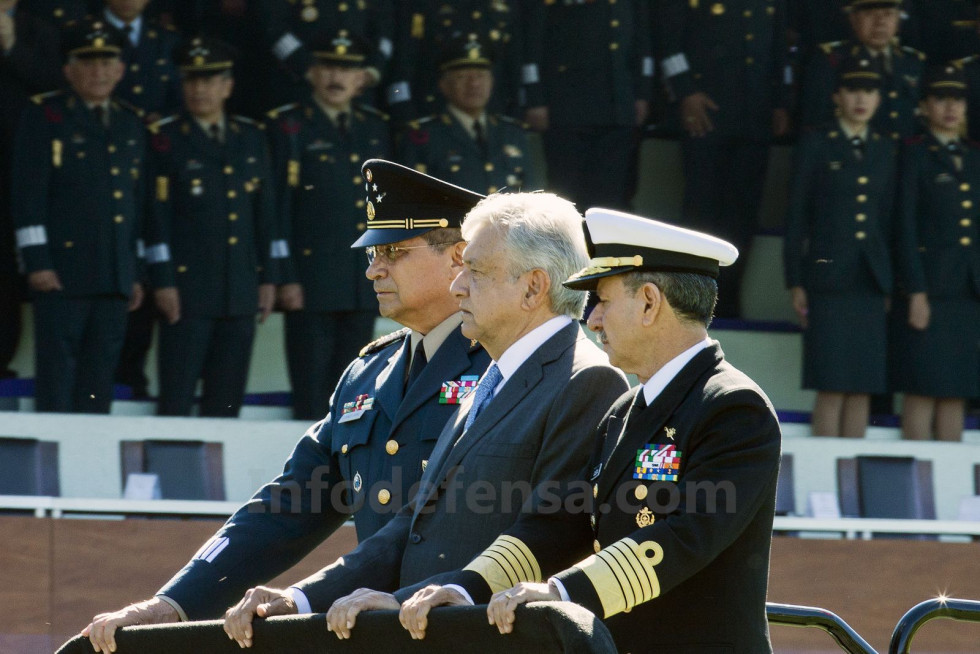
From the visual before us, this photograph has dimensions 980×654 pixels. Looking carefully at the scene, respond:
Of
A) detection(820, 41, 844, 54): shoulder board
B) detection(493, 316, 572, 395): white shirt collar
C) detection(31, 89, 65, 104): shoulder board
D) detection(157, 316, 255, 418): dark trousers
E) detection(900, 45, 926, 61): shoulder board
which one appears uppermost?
detection(820, 41, 844, 54): shoulder board

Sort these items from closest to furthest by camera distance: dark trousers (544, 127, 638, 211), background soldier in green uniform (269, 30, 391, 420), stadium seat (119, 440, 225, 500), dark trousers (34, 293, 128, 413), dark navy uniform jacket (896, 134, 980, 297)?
stadium seat (119, 440, 225, 500)
dark trousers (34, 293, 128, 413)
background soldier in green uniform (269, 30, 391, 420)
dark navy uniform jacket (896, 134, 980, 297)
dark trousers (544, 127, 638, 211)

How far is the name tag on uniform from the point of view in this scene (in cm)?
316

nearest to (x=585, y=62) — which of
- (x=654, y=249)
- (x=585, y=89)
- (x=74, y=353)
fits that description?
(x=585, y=89)

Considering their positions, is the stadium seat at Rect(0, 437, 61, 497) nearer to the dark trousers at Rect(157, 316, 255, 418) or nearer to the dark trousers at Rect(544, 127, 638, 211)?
the dark trousers at Rect(157, 316, 255, 418)

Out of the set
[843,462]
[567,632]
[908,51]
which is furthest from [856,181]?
[567,632]

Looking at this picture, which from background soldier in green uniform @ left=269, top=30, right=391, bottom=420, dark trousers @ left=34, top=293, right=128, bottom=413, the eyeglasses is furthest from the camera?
background soldier in green uniform @ left=269, top=30, right=391, bottom=420

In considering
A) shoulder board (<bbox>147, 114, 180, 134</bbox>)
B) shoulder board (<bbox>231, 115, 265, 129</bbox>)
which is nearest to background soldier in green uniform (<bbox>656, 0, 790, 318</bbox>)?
shoulder board (<bbox>231, 115, 265, 129</bbox>)

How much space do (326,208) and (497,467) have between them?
4444 millimetres

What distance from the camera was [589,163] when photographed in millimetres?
7617

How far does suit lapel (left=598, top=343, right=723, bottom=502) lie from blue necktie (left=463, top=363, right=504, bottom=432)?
0.39 m

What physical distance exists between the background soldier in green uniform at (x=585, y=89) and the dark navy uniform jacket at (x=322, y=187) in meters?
0.98

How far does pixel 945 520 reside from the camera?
21.6ft

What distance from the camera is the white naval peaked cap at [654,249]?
2.50 metres

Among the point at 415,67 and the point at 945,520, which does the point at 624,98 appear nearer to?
the point at 415,67
